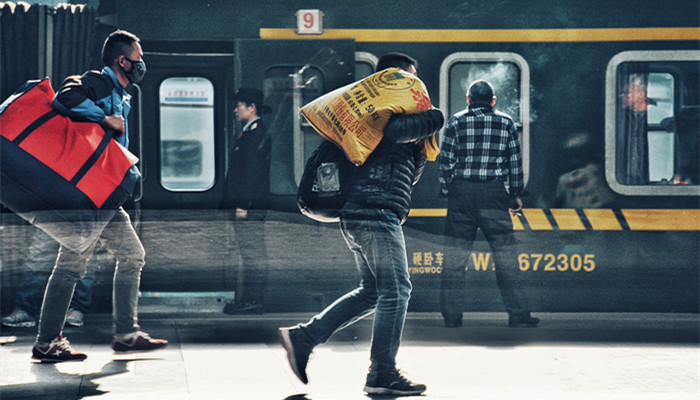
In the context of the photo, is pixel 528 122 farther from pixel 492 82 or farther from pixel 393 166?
pixel 393 166

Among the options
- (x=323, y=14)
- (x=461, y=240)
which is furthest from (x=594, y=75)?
(x=323, y=14)

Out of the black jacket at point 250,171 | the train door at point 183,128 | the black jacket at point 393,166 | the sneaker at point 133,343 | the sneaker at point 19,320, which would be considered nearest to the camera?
the black jacket at point 393,166

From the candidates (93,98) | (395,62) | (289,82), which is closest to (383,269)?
(395,62)

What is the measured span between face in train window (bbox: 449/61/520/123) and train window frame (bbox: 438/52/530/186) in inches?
1.0

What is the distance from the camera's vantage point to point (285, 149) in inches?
278

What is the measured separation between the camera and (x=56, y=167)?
16.0 ft

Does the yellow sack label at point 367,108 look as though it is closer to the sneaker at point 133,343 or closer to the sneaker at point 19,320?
the sneaker at point 133,343

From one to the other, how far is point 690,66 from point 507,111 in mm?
1391

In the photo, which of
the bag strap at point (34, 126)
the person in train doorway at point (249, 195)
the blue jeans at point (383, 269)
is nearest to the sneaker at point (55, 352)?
the bag strap at point (34, 126)

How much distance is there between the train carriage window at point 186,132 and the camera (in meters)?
7.37

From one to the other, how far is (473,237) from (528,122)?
0.97 metres

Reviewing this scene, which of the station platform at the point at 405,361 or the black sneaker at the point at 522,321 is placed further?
the black sneaker at the point at 522,321

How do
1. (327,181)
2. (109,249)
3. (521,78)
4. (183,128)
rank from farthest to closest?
1. (183,128)
2. (521,78)
3. (109,249)
4. (327,181)

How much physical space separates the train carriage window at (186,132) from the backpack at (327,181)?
285 cm
